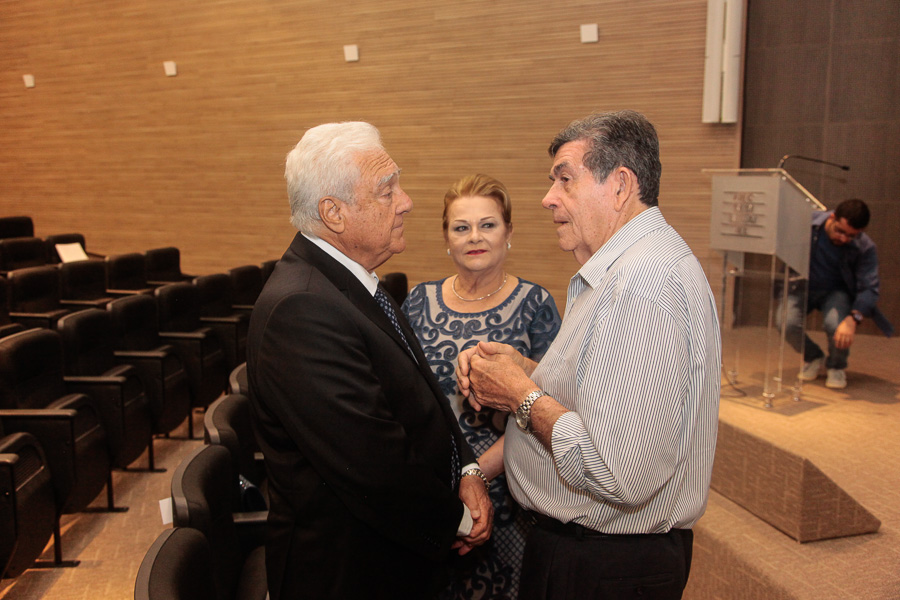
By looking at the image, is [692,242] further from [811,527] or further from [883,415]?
[811,527]

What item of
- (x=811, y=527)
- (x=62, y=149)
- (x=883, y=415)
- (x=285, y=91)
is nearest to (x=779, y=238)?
(x=883, y=415)

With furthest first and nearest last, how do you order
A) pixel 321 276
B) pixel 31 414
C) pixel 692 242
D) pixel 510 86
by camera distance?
pixel 510 86 < pixel 692 242 < pixel 31 414 < pixel 321 276

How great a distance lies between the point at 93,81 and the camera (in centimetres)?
812

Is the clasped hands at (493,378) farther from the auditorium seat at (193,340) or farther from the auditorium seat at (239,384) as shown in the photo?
the auditorium seat at (193,340)

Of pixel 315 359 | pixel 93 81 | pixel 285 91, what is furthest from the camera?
pixel 93 81

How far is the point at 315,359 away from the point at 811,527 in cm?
237

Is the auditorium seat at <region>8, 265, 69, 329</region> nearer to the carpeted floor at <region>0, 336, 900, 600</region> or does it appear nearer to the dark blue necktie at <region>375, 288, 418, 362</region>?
the carpeted floor at <region>0, 336, 900, 600</region>

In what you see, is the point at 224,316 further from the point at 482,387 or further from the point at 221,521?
the point at 482,387

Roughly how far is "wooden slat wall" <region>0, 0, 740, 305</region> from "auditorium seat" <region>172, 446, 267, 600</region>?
4.51 m

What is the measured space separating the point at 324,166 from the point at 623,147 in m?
0.60

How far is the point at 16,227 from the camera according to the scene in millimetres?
8289

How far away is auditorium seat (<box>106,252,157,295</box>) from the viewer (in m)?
5.58

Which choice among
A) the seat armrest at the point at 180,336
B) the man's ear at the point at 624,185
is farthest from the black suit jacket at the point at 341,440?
the seat armrest at the point at 180,336

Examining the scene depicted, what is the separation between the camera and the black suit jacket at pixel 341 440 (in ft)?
4.19
